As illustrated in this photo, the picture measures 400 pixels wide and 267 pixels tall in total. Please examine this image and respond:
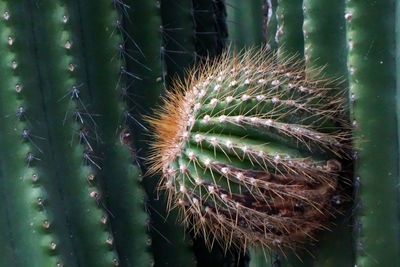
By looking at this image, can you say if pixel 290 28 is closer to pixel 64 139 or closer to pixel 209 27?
pixel 209 27

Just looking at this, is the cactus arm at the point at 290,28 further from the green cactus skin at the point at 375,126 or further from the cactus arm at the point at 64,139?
the cactus arm at the point at 64,139

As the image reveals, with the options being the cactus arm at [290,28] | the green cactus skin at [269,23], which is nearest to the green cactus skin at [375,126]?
the cactus arm at [290,28]

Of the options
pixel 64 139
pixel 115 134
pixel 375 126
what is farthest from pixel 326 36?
pixel 64 139

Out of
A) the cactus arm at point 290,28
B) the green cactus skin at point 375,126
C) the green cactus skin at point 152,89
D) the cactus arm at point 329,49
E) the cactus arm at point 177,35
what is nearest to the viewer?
the green cactus skin at point 375,126

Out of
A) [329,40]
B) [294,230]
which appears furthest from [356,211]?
[329,40]

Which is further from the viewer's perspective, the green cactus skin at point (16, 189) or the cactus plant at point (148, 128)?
the green cactus skin at point (16, 189)

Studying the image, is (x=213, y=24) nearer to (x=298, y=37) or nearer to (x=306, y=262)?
(x=298, y=37)
